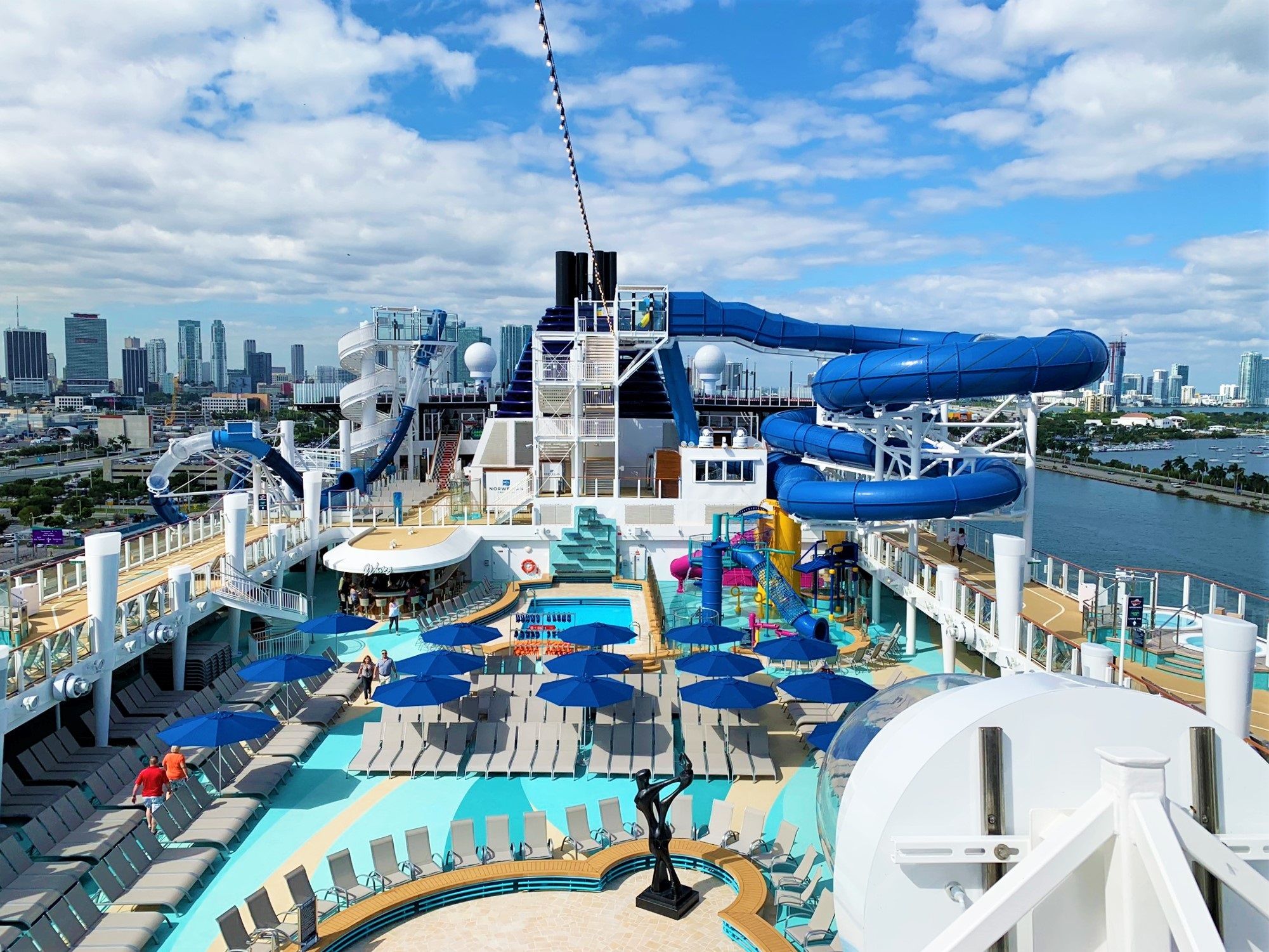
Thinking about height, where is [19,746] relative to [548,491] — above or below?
below

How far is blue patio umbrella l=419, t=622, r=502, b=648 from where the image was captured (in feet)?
44.7

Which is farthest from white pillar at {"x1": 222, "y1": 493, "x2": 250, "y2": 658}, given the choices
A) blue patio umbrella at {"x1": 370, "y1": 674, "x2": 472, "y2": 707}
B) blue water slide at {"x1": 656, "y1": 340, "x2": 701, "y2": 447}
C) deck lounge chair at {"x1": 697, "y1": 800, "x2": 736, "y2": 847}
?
blue water slide at {"x1": 656, "y1": 340, "x2": 701, "y2": 447}

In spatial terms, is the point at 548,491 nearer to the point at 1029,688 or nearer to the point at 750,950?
the point at 750,950

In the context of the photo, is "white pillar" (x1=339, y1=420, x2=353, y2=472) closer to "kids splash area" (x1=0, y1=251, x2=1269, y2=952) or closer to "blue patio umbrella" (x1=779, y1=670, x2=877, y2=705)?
"kids splash area" (x1=0, y1=251, x2=1269, y2=952)

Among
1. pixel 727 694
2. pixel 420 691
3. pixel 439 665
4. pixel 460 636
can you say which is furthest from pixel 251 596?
pixel 727 694

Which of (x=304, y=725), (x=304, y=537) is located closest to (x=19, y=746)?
(x=304, y=725)

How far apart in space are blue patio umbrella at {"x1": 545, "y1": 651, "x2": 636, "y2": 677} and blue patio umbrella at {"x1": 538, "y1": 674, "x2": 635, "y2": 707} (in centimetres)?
28

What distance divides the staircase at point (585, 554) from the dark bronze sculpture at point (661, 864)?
14.3 metres

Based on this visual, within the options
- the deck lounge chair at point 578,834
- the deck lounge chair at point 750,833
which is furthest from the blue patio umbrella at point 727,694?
the deck lounge chair at point 578,834

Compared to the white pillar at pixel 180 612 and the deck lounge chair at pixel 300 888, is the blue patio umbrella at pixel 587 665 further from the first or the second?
the white pillar at pixel 180 612

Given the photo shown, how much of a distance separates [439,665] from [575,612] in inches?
318

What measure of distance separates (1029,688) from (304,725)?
11.5 metres

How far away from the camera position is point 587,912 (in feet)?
26.6

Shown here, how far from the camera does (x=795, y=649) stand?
44.2 ft
